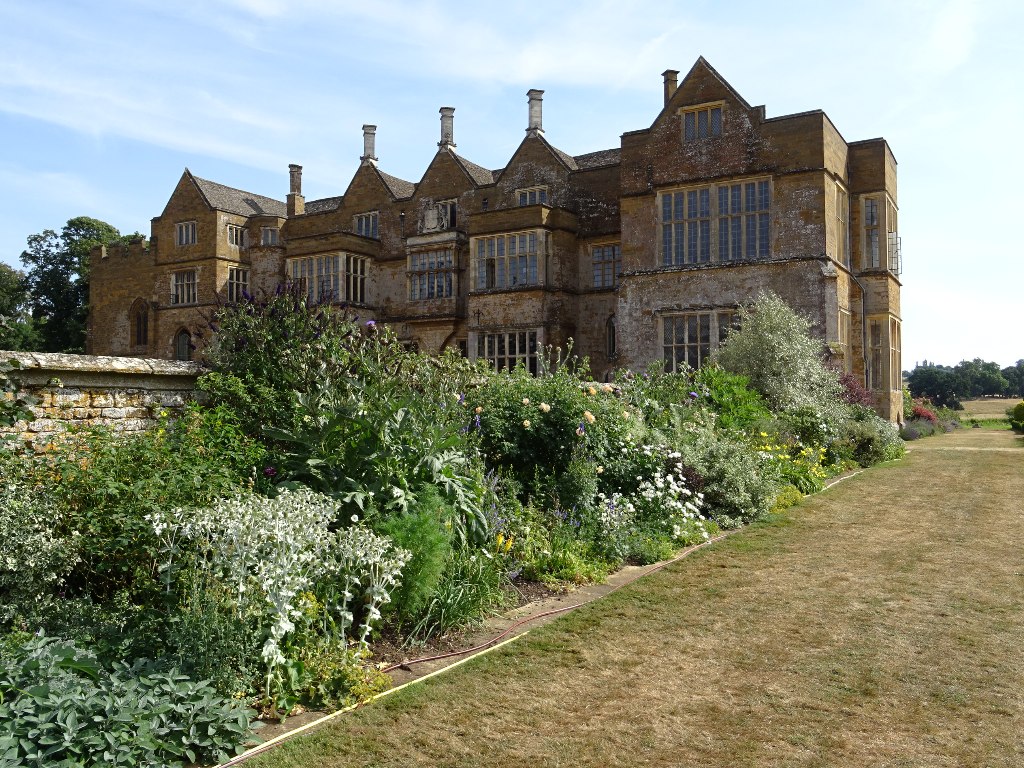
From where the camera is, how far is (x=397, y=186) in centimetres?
3219

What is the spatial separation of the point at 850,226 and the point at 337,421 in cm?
2111

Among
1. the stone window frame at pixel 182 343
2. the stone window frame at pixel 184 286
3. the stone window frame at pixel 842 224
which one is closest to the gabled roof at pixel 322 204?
the stone window frame at pixel 184 286

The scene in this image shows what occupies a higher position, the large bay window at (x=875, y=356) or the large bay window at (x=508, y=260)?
the large bay window at (x=508, y=260)

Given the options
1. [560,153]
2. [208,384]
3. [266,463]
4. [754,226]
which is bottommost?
[266,463]

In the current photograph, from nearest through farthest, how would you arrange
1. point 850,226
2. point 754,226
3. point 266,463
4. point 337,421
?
1. point 337,421
2. point 266,463
3. point 754,226
4. point 850,226

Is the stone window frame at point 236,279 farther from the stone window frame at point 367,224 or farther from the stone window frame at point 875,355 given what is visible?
the stone window frame at point 875,355

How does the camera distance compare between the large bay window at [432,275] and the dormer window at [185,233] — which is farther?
the dormer window at [185,233]

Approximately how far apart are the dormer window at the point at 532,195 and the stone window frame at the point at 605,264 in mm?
2684

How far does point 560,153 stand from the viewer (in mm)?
27016

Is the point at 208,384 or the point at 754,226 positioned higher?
the point at 754,226

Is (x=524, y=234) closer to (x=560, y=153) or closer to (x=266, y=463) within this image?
(x=560, y=153)

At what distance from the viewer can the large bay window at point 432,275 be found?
27.8 metres

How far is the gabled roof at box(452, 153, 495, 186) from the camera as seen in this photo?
2889 cm

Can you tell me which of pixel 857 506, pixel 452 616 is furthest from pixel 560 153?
pixel 452 616
